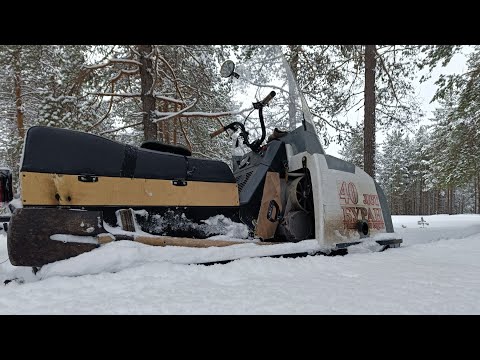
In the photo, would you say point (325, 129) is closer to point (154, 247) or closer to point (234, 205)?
point (234, 205)

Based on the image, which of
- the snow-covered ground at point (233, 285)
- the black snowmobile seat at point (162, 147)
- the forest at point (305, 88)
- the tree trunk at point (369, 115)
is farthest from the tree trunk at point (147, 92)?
the tree trunk at point (369, 115)

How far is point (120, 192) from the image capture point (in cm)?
225

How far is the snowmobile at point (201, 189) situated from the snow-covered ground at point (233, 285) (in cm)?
16

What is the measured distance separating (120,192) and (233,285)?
3.59 ft

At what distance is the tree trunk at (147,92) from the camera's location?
6402 mm

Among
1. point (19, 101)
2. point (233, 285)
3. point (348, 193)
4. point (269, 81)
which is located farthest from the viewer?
point (19, 101)

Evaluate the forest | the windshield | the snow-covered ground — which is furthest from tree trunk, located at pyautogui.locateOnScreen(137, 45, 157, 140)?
the snow-covered ground

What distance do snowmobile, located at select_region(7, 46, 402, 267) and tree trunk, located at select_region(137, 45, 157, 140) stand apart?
3071 millimetres

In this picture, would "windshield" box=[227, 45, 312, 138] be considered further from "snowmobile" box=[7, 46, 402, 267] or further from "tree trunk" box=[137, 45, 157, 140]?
"tree trunk" box=[137, 45, 157, 140]

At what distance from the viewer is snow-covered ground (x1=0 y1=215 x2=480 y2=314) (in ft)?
4.59

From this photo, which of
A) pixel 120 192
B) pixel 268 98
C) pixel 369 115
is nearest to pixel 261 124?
pixel 268 98

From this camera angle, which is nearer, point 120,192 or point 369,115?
point 120,192

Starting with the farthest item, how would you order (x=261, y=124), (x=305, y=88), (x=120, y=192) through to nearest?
(x=305, y=88) < (x=261, y=124) < (x=120, y=192)

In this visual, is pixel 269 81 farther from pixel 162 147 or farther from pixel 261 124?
pixel 162 147
